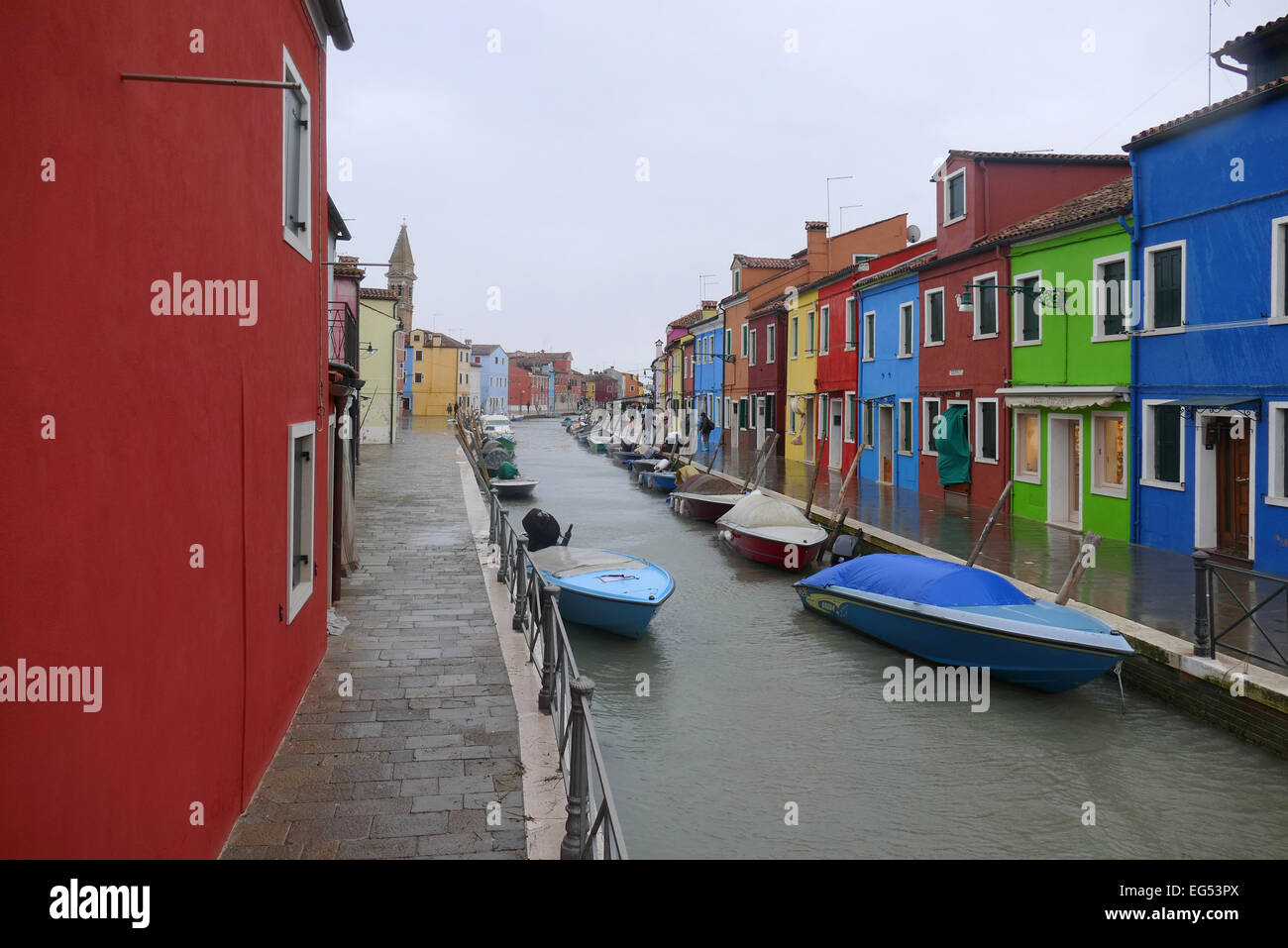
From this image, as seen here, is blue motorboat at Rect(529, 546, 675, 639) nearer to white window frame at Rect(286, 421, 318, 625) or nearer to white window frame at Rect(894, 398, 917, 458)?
white window frame at Rect(286, 421, 318, 625)

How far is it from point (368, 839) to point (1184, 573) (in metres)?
11.4

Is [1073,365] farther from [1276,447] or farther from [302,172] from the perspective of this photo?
[302,172]

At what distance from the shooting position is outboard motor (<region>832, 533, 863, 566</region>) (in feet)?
55.4

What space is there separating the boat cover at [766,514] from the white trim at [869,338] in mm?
8993

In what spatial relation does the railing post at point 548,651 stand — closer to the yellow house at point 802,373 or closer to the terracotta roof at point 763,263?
the yellow house at point 802,373

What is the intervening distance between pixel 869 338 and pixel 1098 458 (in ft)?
36.5

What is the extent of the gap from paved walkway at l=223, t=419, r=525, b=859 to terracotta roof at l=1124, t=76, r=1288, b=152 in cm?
1187

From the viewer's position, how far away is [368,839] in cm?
502

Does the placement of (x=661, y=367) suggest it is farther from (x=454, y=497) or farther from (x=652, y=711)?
(x=652, y=711)

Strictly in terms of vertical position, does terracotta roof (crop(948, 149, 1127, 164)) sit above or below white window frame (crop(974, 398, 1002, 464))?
above

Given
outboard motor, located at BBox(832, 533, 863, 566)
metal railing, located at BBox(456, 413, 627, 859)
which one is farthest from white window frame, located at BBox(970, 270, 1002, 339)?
metal railing, located at BBox(456, 413, 627, 859)

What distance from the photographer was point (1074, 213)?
16938mm

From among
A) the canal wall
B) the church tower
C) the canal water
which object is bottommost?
the canal water
